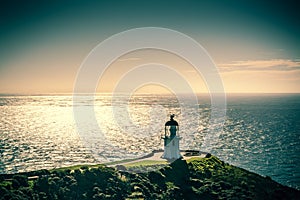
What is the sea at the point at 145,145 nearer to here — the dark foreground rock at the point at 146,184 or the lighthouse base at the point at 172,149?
the dark foreground rock at the point at 146,184

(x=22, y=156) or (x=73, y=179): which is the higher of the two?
(x=73, y=179)

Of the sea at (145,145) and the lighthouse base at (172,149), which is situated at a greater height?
the lighthouse base at (172,149)

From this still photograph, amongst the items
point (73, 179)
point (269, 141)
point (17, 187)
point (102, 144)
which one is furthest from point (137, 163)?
point (269, 141)

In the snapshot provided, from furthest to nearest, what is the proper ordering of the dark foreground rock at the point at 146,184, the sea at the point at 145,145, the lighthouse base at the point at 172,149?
1. the sea at the point at 145,145
2. the lighthouse base at the point at 172,149
3. the dark foreground rock at the point at 146,184

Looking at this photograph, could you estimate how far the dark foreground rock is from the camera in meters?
36.0

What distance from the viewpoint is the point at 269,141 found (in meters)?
101

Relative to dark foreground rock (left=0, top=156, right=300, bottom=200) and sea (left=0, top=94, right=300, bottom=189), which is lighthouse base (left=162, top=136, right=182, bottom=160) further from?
sea (left=0, top=94, right=300, bottom=189)

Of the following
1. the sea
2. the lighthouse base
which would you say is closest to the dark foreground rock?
the lighthouse base

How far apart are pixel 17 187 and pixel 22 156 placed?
5119 centimetres

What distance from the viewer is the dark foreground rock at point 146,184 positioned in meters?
36.0

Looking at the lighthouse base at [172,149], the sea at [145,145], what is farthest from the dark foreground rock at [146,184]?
the sea at [145,145]

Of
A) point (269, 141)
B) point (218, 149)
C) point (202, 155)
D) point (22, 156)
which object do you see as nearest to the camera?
point (202, 155)

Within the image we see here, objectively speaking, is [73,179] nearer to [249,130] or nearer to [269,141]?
[269,141]

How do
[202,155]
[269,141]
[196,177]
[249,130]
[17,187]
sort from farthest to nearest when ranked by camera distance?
[249,130] < [269,141] < [202,155] < [196,177] < [17,187]
